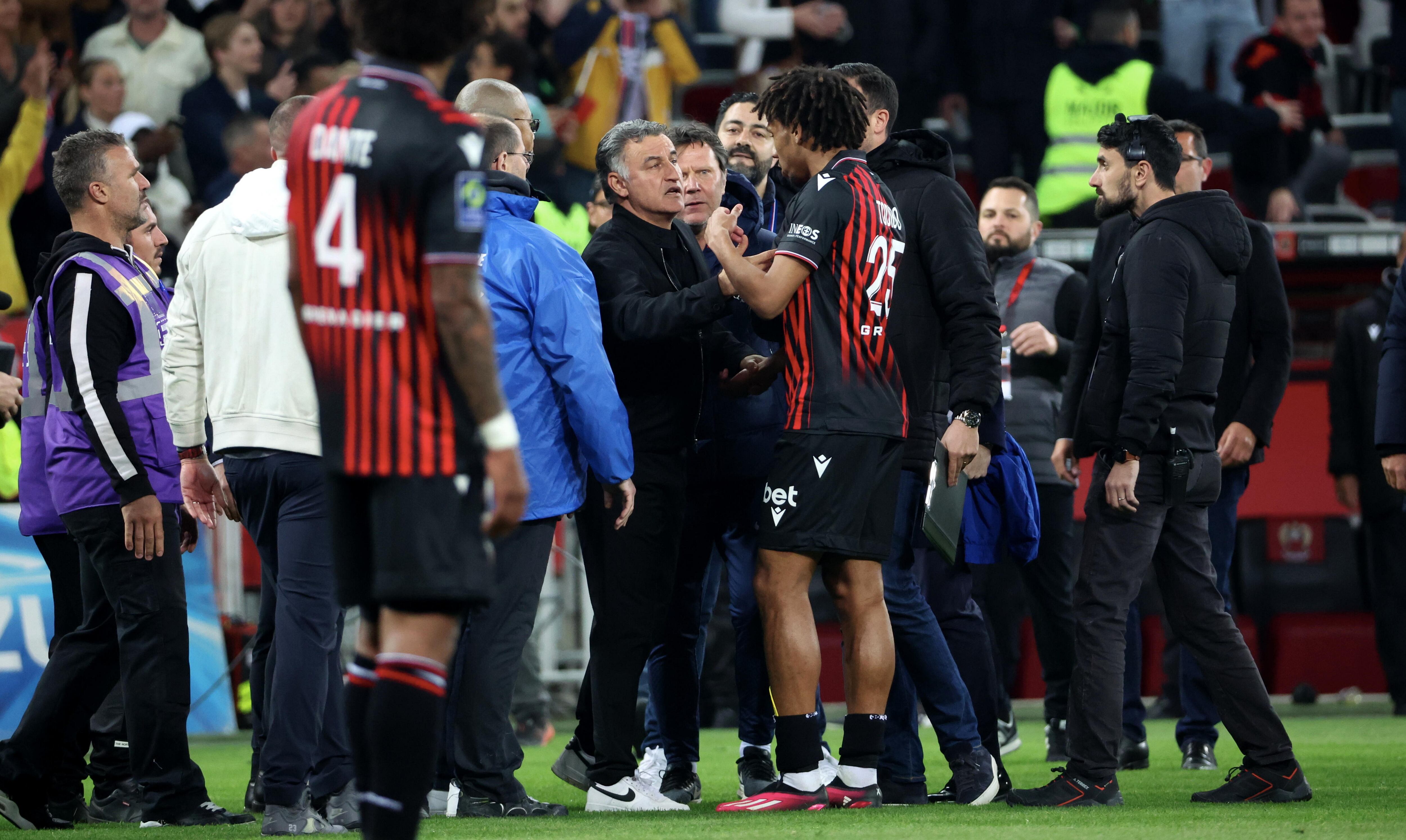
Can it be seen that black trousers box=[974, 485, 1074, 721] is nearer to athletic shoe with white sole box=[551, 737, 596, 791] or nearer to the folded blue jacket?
the folded blue jacket

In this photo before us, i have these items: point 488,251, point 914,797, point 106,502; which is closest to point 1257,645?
point 914,797

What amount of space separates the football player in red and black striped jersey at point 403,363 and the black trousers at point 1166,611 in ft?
7.48

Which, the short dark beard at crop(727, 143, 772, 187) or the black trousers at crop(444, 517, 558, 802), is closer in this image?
the black trousers at crop(444, 517, 558, 802)

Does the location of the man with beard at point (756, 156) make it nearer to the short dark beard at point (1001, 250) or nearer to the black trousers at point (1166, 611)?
the short dark beard at point (1001, 250)

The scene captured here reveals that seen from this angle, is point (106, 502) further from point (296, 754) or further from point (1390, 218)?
point (1390, 218)

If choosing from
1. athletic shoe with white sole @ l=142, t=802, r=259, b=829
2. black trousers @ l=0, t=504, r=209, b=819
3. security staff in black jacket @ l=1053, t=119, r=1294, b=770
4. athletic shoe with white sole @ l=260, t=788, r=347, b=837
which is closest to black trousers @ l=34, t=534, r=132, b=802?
black trousers @ l=0, t=504, r=209, b=819

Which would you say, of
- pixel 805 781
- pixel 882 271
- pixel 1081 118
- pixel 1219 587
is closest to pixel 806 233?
pixel 882 271

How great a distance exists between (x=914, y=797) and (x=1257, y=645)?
5.00 meters

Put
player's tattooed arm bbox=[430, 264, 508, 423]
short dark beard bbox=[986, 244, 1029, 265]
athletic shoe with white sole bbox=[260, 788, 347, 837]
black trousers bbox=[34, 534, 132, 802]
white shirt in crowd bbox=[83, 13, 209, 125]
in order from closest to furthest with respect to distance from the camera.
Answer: player's tattooed arm bbox=[430, 264, 508, 423], athletic shoe with white sole bbox=[260, 788, 347, 837], black trousers bbox=[34, 534, 132, 802], short dark beard bbox=[986, 244, 1029, 265], white shirt in crowd bbox=[83, 13, 209, 125]

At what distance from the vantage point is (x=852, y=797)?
4.79 m

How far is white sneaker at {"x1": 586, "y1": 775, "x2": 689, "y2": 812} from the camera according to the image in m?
4.94

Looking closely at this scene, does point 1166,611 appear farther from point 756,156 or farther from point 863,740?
point 756,156

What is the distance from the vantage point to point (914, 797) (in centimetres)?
509

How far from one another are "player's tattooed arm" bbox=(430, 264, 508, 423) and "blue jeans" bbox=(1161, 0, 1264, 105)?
894cm
